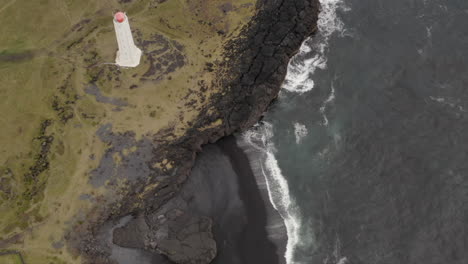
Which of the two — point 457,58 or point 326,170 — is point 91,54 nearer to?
point 326,170

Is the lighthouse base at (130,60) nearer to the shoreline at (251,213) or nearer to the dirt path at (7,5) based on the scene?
the shoreline at (251,213)

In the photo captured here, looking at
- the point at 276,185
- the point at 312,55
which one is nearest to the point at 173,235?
the point at 276,185

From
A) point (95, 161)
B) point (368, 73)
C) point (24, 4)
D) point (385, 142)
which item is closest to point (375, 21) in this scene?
point (368, 73)

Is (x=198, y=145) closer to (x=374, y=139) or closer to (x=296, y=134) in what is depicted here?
(x=296, y=134)

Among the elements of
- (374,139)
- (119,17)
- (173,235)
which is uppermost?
(119,17)

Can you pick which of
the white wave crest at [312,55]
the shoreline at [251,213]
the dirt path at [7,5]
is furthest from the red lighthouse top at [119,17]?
the dirt path at [7,5]

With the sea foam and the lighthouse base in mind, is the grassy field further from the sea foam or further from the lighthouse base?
the sea foam
